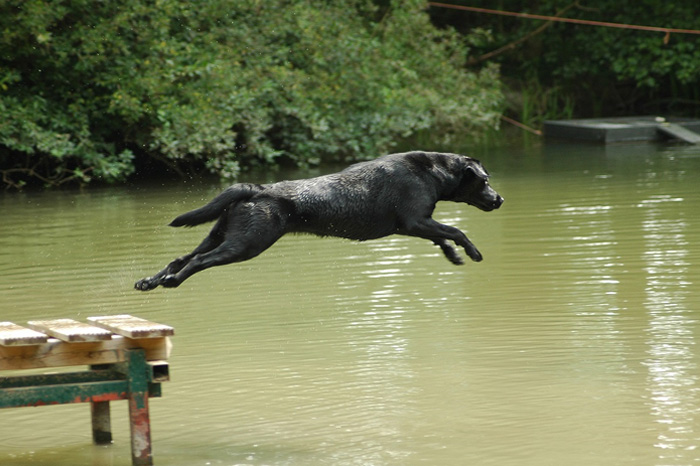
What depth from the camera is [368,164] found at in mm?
6641

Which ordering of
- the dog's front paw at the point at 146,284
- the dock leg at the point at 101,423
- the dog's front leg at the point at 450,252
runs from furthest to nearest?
the dog's front leg at the point at 450,252, the dog's front paw at the point at 146,284, the dock leg at the point at 101,423

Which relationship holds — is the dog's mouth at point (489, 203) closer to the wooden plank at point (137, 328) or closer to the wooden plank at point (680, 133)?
the wooden plank at point (137, 328)

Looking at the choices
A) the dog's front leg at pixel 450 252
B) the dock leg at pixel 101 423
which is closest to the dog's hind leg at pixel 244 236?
the dock leg at pixel 101 423

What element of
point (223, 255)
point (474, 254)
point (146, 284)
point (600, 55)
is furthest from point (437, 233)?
point (600, 55)

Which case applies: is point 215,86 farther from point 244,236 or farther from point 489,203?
point 244,236

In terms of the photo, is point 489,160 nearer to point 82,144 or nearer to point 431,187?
point 82,144

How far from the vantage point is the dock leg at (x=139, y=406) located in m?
5.01

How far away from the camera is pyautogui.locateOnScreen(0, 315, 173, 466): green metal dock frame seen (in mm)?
4938

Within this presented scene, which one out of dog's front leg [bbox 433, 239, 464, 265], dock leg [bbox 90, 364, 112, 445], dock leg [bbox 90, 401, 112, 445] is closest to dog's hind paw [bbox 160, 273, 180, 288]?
dock leg [bbox 90, 364, 112, 445]

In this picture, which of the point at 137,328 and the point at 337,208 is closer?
the point at 137,328

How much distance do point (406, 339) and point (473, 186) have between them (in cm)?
107

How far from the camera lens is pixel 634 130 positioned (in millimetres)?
22344

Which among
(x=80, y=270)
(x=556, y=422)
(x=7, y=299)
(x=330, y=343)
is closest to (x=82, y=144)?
(x=80, y=270)

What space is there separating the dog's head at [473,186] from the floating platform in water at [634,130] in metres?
15.3
